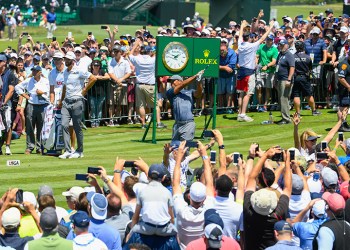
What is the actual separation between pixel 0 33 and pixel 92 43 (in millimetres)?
34082

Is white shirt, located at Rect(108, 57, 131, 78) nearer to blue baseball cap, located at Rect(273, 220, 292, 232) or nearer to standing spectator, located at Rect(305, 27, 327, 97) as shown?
standing spectator, located at Rect(305, 27, 327, 97)

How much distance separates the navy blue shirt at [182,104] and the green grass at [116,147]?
4.84 ft

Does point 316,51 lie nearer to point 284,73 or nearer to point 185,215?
point 284,73

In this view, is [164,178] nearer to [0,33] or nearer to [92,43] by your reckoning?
[92,43]

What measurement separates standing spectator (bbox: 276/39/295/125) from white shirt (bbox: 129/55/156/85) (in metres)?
3.28

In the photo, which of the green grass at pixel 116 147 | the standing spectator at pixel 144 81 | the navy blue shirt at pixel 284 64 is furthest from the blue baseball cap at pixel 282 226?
the standing spectator at pixel 144 81

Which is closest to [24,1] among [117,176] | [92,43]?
[92,43]

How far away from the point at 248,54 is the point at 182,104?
7102 millimetres

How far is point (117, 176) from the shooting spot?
41.8 ft

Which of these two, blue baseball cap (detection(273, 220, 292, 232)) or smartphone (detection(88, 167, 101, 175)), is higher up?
smartphone (detection(88, 167, 101, 175))

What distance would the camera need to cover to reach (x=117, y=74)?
82.8 ft

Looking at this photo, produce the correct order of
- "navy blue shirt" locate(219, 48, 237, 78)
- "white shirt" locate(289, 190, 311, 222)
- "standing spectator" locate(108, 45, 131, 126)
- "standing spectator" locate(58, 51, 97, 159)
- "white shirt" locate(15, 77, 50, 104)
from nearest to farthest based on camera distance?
"white shirt" locate(289, 190, 311, 222), "standing spectator" locate(58, 51, 97, 159), "white shirt" locate(15, 77, 50, 104), "standing spectator" locate(108, 45, 131, 126), "navy blue shirt" locate(219, 48, 237, 78)

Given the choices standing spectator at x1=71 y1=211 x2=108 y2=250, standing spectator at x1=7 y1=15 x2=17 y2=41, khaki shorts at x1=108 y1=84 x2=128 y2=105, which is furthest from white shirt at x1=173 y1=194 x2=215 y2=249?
standing spectator at x1=7 y1=15 x2=17 y2=41

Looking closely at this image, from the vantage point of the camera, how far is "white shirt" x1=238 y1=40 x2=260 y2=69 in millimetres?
25438
